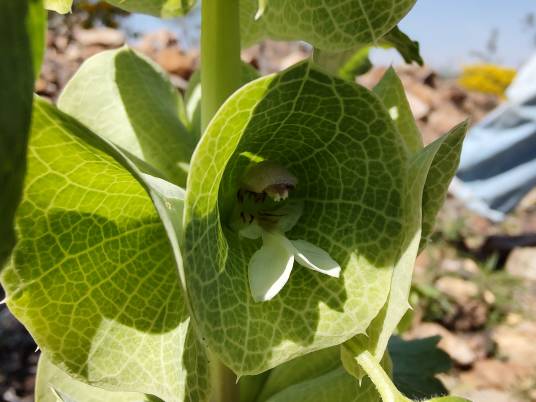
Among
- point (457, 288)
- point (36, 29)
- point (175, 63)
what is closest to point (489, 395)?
point (457, 288)

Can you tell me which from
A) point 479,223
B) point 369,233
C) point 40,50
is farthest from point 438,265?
point 40,50

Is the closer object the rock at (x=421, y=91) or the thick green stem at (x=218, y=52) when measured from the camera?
the thick green stem at (x=218, y=52)

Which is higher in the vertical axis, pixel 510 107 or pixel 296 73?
pixel 296 73

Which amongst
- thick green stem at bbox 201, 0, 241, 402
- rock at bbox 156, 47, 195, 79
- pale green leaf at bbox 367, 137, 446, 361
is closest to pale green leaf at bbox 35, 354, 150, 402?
thick green stem at bbox 201, 0, 241, 402

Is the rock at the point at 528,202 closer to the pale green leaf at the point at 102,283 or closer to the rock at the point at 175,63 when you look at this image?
the rock at the point at 175,63

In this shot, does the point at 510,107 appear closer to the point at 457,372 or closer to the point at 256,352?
the point at 457,372

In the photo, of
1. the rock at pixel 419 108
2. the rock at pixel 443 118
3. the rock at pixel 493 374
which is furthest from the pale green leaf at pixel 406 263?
the rock at pixel 443 118
